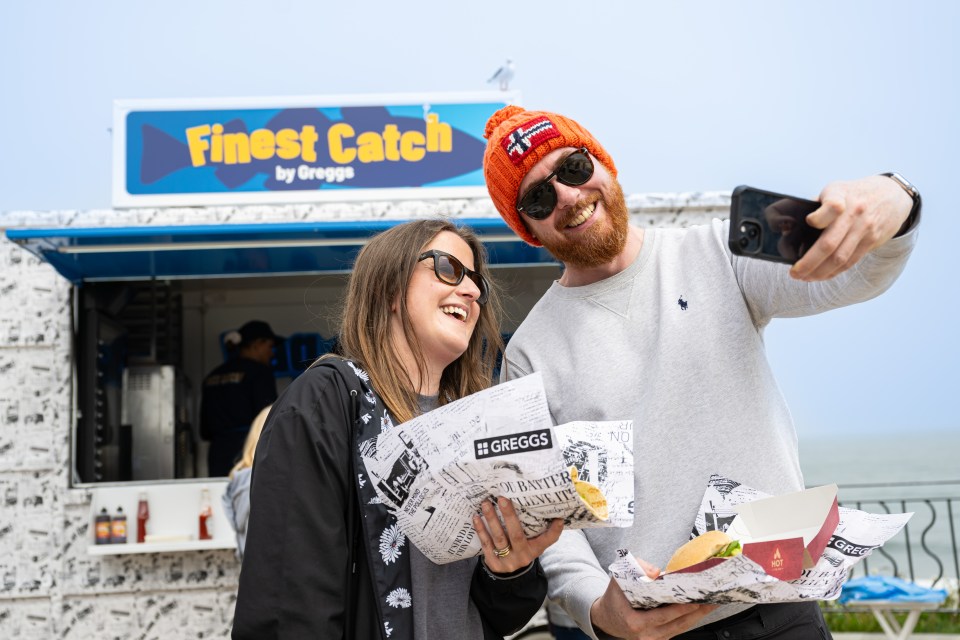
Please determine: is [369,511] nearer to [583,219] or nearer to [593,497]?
[593,497]

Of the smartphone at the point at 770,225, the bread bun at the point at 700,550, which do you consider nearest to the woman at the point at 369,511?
the bread bun at the point at 700,550

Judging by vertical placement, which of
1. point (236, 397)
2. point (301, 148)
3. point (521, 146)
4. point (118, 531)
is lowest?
point (118, 531)

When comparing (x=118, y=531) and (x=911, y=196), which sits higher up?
(x=911, y=196)

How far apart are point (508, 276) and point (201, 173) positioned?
253 cm

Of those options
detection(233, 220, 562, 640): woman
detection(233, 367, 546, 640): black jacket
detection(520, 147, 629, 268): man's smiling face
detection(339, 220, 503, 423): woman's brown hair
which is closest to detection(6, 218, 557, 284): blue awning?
detection(520, 147, 629, 268): man's smiling face

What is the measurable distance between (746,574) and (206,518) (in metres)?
4.38

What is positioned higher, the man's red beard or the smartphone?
the man's red beard

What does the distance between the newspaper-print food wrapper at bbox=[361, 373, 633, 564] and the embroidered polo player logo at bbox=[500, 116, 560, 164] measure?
88cm

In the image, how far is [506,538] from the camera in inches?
65.2

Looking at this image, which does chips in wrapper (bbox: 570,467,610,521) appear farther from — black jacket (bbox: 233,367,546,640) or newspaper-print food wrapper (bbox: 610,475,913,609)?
black jacket (bbox: 233,367,546,640)

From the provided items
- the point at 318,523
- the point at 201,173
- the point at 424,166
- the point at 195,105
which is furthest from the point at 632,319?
the point at 195,105

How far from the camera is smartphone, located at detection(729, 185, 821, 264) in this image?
1.47m

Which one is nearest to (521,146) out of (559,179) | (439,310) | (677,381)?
(559,179)

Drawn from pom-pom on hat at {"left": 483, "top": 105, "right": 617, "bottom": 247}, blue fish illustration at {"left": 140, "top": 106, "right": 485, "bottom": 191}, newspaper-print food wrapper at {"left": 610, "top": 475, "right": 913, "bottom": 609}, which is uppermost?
blue fish illustration at {"left": 140, "top": 106, "right": 485, "bottom": 191}
